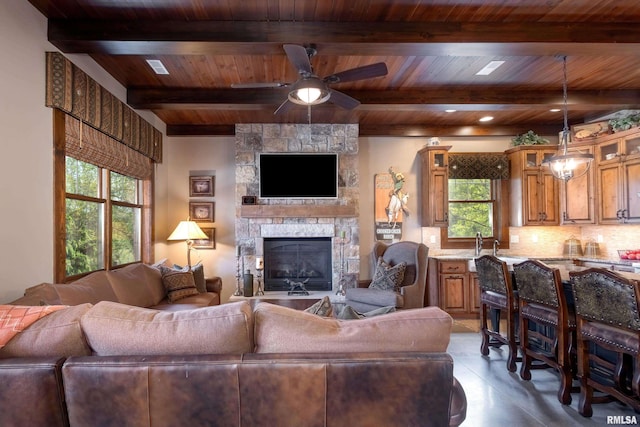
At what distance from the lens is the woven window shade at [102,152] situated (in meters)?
3.04

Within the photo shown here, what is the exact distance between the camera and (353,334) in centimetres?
138

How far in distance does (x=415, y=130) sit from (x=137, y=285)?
454cm

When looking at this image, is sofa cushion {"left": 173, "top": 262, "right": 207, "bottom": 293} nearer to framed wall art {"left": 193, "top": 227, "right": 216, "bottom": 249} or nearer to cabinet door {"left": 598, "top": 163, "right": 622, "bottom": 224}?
framed wall art {"left": 193, "top": 227, "right": 216, "bottom": 249}

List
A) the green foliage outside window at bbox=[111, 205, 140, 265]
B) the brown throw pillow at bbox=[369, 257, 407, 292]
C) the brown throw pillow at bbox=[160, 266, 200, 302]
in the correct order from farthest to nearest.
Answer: the brown throw pillow at bbox=[369, 257, 407, 292], the green foliage outside window at bbox=[111, 205, 140, 265], the brown throw pillow at bbox=[160, 266, 200, 302]

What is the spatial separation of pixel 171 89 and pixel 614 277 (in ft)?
14.8

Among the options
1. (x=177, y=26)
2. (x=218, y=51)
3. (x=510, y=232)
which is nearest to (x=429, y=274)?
(x=510, y=232)

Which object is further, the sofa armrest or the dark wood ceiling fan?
the sofa armrest

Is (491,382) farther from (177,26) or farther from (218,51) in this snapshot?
(177,26)

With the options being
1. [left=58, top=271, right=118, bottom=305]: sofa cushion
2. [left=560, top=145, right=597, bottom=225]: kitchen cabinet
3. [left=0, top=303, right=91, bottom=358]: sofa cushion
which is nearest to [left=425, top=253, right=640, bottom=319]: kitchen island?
[left=560, top=145, right=597, bottom=225]: kitchen cabinet

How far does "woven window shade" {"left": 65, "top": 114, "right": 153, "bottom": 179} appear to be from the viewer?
9.96 feet

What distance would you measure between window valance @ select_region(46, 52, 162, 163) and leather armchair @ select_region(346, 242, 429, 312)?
3.34 m

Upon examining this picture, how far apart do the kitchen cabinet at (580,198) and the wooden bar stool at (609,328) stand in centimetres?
303

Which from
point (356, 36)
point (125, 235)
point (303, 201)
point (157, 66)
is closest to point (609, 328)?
point (356, 36)

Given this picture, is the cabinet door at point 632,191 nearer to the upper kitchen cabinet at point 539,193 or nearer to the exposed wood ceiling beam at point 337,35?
the upper kitchen cabinet at point 539,193
